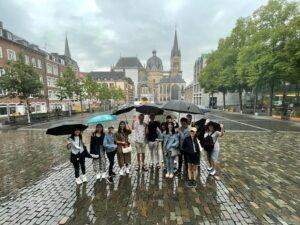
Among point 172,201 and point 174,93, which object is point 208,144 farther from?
point 174,93

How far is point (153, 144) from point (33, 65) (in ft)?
116

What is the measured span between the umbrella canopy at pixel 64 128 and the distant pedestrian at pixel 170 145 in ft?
8.62

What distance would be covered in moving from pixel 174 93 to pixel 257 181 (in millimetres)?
142624

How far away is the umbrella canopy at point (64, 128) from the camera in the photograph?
20.4 feet

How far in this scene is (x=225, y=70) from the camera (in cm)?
4116

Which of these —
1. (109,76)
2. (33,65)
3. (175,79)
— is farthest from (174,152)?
(175,79)

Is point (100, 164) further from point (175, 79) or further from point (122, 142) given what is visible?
point (175, 79)

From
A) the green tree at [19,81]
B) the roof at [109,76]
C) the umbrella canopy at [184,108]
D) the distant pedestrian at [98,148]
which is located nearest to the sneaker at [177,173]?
the umbrella canopy at [184,108]

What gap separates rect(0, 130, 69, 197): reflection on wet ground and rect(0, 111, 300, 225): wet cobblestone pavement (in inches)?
15.1

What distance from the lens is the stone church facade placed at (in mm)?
148250

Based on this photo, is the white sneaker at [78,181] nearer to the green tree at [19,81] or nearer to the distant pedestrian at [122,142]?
the distant pedestrian at [122,142]

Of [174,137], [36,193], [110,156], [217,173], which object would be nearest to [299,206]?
[217,173]

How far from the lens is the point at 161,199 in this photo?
5953 mm

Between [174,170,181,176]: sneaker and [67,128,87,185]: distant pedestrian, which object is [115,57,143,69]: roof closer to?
[174,170,181,176]: sneaker
